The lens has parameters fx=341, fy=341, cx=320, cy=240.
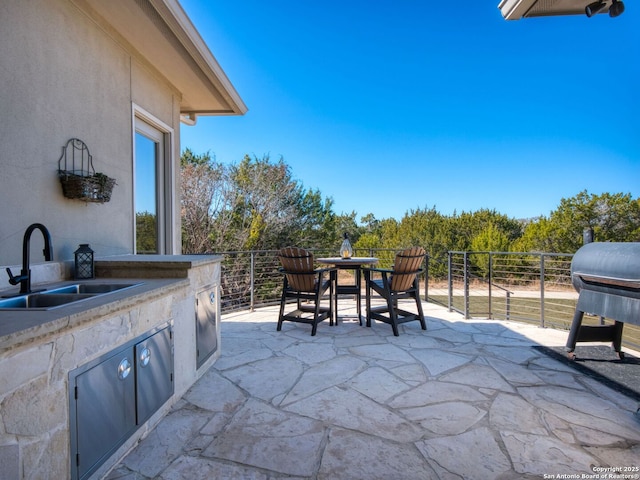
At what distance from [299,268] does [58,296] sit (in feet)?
7.62

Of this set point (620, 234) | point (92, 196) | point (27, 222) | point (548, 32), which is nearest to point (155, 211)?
point (92, 196)

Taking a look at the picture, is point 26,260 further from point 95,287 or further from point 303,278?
point 303,278

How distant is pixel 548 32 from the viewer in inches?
348

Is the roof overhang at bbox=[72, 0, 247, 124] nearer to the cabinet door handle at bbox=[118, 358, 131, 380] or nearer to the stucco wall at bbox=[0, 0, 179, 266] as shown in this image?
the stucco wall at bbox=[0, 0, 179, 266]

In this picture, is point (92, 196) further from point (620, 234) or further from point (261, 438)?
point (620, 234)

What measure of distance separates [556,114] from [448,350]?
14.3 metres

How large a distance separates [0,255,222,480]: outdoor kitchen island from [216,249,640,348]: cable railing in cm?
192

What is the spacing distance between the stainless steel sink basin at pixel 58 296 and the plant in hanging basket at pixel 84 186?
65 cm

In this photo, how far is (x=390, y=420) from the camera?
6.36 ft

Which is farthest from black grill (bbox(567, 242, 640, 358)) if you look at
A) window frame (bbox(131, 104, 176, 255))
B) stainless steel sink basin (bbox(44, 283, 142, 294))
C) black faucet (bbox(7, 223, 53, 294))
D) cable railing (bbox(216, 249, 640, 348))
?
window frame (bbox(131, 104, 176, 255))

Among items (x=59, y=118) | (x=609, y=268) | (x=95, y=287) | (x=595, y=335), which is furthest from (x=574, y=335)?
(x=59, y=118)

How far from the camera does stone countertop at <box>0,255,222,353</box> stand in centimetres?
101

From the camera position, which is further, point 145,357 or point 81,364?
point 145,357

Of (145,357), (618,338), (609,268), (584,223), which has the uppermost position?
(584,223)
